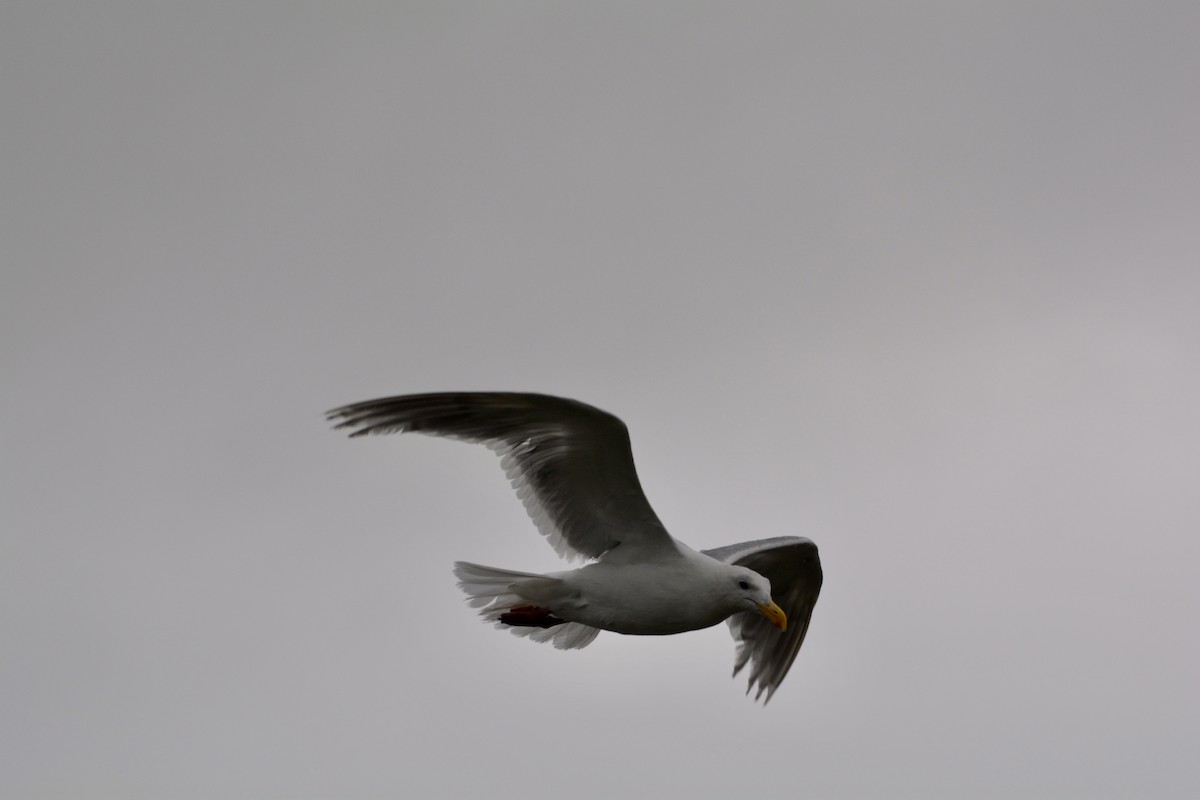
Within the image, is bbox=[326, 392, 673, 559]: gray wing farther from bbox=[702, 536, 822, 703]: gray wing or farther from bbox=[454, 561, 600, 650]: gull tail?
bbox=[702, 536, 822, 703]: gray wing

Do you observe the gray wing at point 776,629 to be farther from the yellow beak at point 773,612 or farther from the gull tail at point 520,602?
the yellow beak at point 773,612

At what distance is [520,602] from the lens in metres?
11.8

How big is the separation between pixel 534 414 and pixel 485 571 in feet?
4.86

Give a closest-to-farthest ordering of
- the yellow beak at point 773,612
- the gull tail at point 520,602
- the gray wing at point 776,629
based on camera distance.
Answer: the yellow beak at point 773,612 < the gull tail at point 520,602 < the gray wing at point 776,629

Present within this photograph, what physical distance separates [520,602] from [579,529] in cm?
70

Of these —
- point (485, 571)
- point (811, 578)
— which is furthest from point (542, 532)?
point (811, 578)

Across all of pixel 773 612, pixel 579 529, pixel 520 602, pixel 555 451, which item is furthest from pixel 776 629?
pixel 555 451

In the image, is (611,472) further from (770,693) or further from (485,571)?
(770,693)

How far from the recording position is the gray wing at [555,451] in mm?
10969

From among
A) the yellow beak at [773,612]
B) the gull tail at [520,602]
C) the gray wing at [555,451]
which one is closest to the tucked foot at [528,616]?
the gull tail at [520,602]

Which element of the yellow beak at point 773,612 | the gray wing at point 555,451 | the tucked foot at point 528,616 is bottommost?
the yellow beak at point 773,612

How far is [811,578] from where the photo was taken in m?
13.8

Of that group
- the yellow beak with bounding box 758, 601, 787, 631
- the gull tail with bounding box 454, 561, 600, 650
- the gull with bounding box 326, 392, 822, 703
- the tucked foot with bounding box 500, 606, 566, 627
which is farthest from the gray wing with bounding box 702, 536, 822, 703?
the tucked foot with bounding box 500, 606, 566, 627

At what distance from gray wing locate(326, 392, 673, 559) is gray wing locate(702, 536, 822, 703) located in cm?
220
